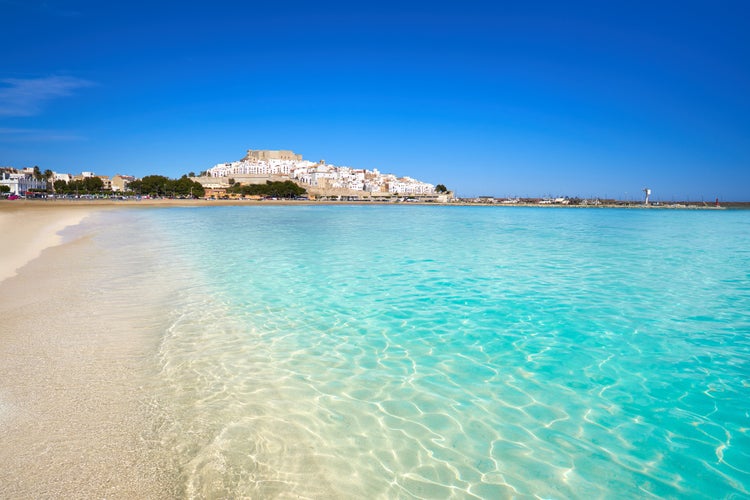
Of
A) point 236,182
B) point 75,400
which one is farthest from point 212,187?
point 75,400

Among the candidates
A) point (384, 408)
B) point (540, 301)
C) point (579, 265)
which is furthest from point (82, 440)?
point (579, 265)

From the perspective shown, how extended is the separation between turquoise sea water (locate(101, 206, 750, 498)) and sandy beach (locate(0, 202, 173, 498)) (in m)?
0.29

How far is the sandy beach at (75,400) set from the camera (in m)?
2.95

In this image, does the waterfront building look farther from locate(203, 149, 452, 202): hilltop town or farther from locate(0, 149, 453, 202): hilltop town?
locate(203, 149, 452, 202): hilltop town

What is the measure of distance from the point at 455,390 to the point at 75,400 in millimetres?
3866

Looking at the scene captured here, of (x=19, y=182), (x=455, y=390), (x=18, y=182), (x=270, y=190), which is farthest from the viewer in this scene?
(x=270, y=190)

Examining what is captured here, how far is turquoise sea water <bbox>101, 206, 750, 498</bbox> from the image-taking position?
3.30m

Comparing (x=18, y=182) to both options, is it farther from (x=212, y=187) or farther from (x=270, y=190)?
(x=270, y=190)

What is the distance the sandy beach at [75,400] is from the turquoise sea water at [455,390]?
29cm

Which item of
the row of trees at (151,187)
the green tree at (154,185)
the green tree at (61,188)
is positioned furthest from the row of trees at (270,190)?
the green tree at (61,188)

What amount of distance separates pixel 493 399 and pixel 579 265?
35.9ft

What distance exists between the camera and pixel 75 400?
13.5ft

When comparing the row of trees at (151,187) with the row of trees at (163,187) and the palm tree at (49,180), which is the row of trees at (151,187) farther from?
the palm tree at (49,180)

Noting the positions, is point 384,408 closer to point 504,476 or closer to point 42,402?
point 504,476
